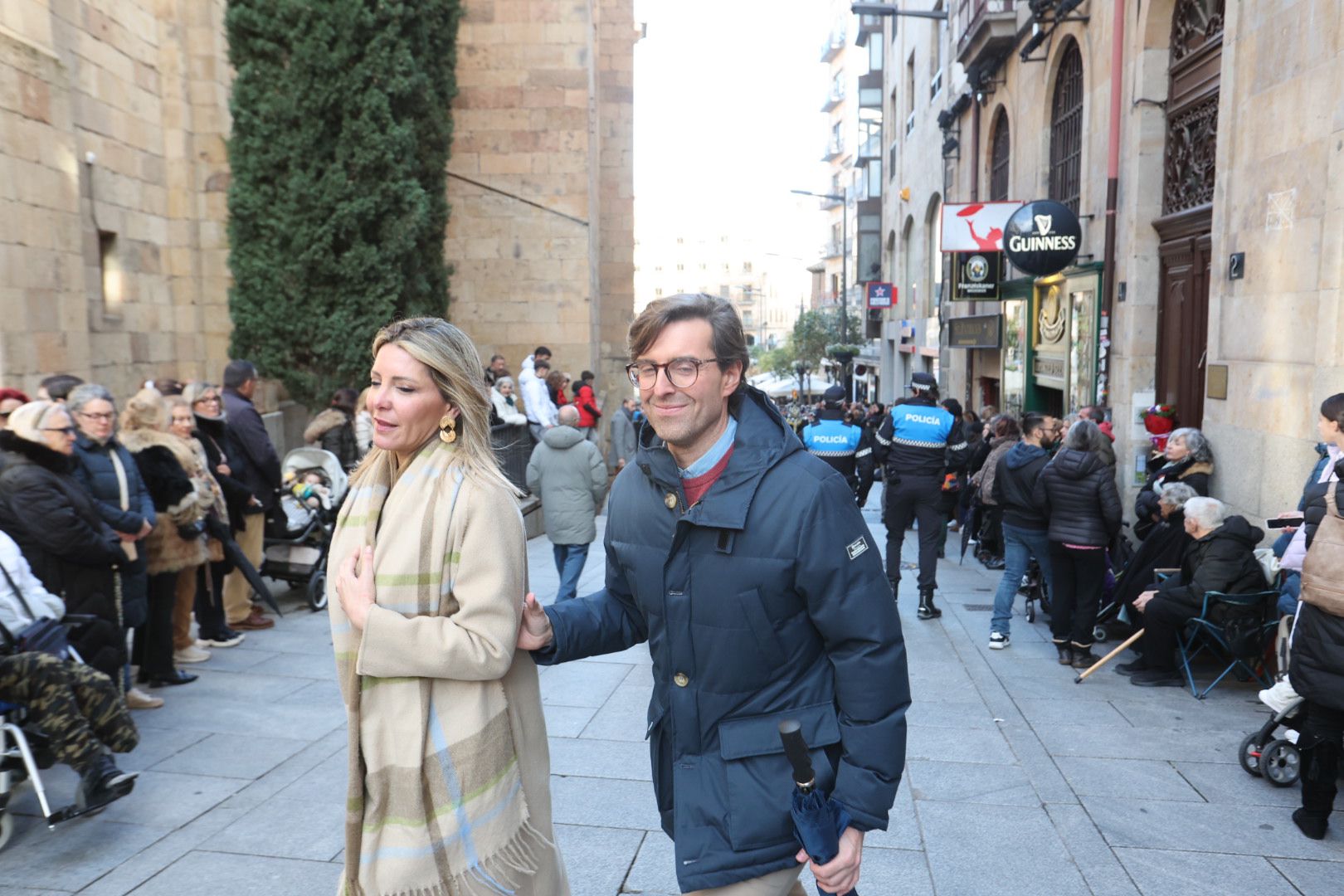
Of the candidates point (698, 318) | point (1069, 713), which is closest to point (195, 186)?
point (1069, 713)

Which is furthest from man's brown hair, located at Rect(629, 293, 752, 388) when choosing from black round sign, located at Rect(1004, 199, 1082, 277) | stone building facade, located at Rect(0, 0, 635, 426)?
black round sign, located at Rect(1004, 199, 1082, 277)

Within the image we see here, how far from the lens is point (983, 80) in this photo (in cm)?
1747

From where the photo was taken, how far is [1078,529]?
24.0 feet

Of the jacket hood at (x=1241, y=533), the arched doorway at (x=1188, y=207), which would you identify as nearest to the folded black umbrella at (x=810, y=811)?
the jacket hood at (x=1241, y=533)

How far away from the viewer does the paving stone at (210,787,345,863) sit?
4262 millimetres

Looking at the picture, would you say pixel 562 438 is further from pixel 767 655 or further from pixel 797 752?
pixel 797 752

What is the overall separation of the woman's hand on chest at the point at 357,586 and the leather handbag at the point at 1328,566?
Result: 390cm

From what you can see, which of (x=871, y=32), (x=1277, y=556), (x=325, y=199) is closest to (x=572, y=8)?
(x=325, y=199)

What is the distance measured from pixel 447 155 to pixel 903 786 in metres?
13.3

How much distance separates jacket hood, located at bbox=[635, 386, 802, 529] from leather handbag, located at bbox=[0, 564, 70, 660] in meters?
3.44

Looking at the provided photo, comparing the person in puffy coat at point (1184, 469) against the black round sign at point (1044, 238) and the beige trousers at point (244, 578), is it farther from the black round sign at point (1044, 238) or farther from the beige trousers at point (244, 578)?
the beige trousers at point (244, 578)

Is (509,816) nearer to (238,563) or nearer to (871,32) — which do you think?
(238,563)

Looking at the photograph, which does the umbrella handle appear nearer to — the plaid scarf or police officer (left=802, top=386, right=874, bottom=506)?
the plaid scarf

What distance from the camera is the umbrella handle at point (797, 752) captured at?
87.3 inches
